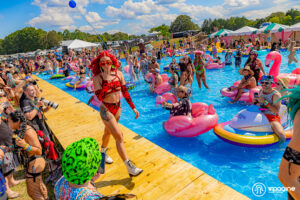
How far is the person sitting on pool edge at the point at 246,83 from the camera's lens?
7.01 metres

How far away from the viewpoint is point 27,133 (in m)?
2.67

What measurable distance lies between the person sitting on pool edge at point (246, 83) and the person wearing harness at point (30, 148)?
6917mm

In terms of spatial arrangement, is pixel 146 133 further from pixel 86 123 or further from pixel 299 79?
pixel 299 79

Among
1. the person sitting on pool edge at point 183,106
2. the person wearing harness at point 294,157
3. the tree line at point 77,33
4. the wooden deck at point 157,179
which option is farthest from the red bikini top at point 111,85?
the tree line at point 77,33

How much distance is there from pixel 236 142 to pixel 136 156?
2336mm

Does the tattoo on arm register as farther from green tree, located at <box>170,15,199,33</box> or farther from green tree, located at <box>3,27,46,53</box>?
green tree, located at <box>170,15,199,33</box>

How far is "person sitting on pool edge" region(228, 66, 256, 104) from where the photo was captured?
7005mm

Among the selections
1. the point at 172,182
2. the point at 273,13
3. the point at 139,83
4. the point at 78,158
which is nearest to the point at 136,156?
the point at 172,182

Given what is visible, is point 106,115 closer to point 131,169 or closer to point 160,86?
point 131,169

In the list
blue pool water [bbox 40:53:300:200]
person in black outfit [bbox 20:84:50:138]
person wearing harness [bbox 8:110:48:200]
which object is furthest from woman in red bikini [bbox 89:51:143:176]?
blue pool water [bbox 40:53:300:200]
